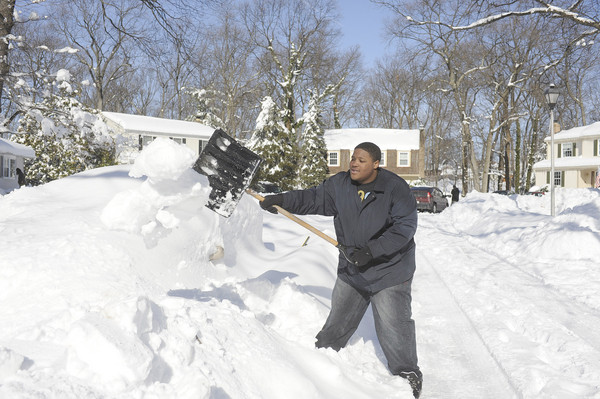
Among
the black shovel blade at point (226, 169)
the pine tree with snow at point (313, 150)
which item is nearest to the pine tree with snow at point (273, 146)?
the pine tree with snow at point (313, 150)

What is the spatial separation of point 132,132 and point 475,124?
3530 centimetres

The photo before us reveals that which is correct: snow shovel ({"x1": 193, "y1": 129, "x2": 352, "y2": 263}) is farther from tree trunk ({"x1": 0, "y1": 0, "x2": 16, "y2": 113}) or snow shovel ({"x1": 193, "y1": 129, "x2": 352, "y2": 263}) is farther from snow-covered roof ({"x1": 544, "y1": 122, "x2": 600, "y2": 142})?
snow-covered roof ({"x1": 544, "y1": 122, "x2": 600, "y2": 142})

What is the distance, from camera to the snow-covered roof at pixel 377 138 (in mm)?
48188

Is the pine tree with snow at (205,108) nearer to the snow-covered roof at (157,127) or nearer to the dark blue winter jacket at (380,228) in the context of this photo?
the snow-covered roof at (157,127)

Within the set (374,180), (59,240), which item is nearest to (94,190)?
Answer: (59,240)

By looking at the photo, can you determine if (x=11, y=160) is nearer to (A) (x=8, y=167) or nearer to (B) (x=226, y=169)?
(A) (x=8, y=167)

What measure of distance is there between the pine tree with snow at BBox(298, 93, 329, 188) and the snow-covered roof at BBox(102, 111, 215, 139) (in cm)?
820

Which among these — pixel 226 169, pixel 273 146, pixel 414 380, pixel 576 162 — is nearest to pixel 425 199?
pixel 273 146

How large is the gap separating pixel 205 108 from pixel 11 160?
19385 millimetres

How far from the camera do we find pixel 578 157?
1551 inches

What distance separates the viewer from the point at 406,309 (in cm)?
367

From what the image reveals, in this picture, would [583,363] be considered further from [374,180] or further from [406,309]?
[374,180]

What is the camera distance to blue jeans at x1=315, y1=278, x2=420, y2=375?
3637 millimetres

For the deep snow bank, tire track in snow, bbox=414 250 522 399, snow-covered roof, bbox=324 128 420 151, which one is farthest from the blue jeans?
snow-covered roof, bbox=324 128 420 151
